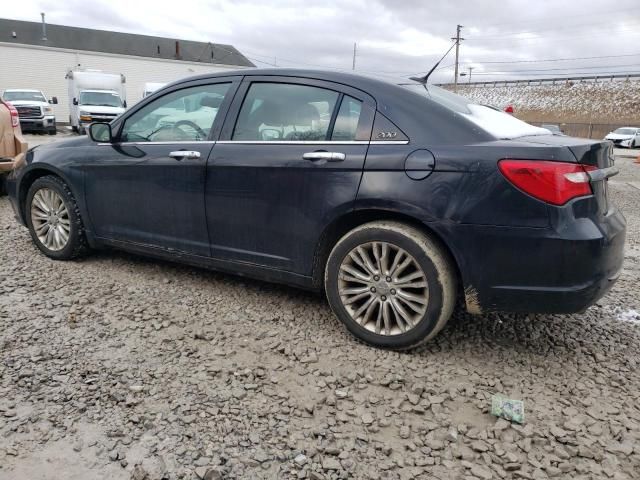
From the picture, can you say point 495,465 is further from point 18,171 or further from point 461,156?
point 18,171

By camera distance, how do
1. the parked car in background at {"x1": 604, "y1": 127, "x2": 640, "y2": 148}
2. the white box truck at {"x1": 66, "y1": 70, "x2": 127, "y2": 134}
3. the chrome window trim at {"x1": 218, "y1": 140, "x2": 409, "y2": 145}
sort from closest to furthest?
1. the chrome window trim at {"x1": 218, "y1": 140, "x2": 409, "y2": 145}
2. the white box truck at {"x1": 66, "y1": 70, "x2": 127, "y2": 134}
3. the parked car in background at {"x1": 604, "y1": 127, "x2": 640, "y2": 148}

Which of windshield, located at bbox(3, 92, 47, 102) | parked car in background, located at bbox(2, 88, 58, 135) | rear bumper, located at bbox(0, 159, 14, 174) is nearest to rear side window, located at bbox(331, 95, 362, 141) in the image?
rear bumper, located at bbox(0, 159, 14, 174)

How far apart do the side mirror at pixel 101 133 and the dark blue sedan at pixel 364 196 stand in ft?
0.04

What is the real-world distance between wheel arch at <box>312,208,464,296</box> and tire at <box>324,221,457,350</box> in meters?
0.04

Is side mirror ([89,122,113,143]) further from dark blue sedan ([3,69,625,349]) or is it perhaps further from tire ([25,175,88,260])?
tire ([25,175,88,260])

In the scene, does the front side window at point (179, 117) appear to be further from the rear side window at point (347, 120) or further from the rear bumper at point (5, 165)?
the rear bumper at point (5, 165)

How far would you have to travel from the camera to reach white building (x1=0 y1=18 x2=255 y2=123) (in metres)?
37.6

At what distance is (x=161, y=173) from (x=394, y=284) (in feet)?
6.22

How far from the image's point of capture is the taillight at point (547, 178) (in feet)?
8.11

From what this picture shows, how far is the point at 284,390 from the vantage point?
2.55 meters

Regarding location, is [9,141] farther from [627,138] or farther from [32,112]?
[627,138]

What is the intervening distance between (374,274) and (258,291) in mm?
1206

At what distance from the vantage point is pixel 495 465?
2.06 metres

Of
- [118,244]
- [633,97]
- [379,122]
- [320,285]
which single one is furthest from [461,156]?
[633,97]
